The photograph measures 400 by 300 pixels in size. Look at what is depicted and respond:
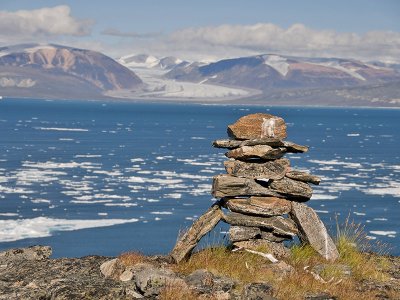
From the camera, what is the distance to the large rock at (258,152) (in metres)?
18.6

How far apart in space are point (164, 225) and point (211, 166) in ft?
157

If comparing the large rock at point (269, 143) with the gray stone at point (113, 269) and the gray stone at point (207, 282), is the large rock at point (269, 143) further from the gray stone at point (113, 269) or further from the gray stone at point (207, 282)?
the gray stone at point (113, 269)

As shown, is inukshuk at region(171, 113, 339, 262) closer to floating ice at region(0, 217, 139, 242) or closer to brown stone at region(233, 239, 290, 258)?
brown stone at region(233, 239, 290, 258)

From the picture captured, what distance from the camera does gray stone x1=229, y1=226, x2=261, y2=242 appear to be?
1806 centimetres

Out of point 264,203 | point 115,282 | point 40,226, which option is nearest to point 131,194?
point 40,226

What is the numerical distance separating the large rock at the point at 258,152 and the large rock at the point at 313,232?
1.34m

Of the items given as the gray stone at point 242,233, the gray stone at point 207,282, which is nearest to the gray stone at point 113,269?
the gray stone at point 207,282

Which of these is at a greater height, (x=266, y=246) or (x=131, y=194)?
(x=266, y=246)

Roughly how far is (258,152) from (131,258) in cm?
427

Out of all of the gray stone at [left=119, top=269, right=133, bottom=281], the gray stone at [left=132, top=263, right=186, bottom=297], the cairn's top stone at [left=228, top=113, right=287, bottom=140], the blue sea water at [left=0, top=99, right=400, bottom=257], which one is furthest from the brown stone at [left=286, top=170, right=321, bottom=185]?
the blue sea water at [left=0, top=99, right=400, bottom=257]

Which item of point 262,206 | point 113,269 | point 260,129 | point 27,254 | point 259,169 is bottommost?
point 27,254

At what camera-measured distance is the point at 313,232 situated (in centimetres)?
1834

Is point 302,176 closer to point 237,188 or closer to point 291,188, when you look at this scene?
point 291,188

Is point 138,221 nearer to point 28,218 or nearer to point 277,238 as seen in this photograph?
point 28,218
